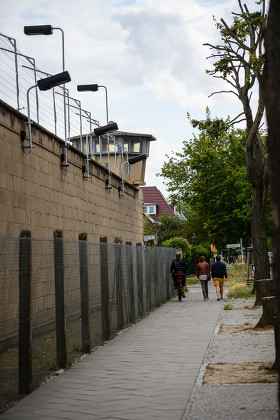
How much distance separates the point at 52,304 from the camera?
30.3ft

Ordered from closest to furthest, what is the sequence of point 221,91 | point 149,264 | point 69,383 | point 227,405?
point 227,405
point 69,383
point 149,264
point 221,91

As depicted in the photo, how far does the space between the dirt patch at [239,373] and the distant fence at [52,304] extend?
2034 millimetres

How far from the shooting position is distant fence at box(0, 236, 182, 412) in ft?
24.4

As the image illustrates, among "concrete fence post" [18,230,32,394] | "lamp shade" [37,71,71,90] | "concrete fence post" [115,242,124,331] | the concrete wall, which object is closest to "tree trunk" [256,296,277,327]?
"concrete fence post" [115,242,124,331]

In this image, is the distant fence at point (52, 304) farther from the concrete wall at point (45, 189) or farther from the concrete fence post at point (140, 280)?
the concrete fence post at point (140, 280)

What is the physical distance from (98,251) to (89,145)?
29.0 feet

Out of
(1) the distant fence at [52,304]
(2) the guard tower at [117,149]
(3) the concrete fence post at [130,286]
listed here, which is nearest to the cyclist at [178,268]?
(2) the guard tower at [117,149]

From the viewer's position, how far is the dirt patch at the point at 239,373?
8.50 metres

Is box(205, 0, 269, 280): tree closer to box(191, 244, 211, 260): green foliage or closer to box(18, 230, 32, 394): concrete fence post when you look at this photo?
box(18, 230, 32, 394): concrete fence post

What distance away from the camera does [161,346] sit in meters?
12.3

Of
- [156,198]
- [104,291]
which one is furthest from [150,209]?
[104,291]

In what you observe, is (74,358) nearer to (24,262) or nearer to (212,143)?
(24,262)

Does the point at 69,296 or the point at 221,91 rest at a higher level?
the point at 221,91

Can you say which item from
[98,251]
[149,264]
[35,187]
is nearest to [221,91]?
[149,264]
